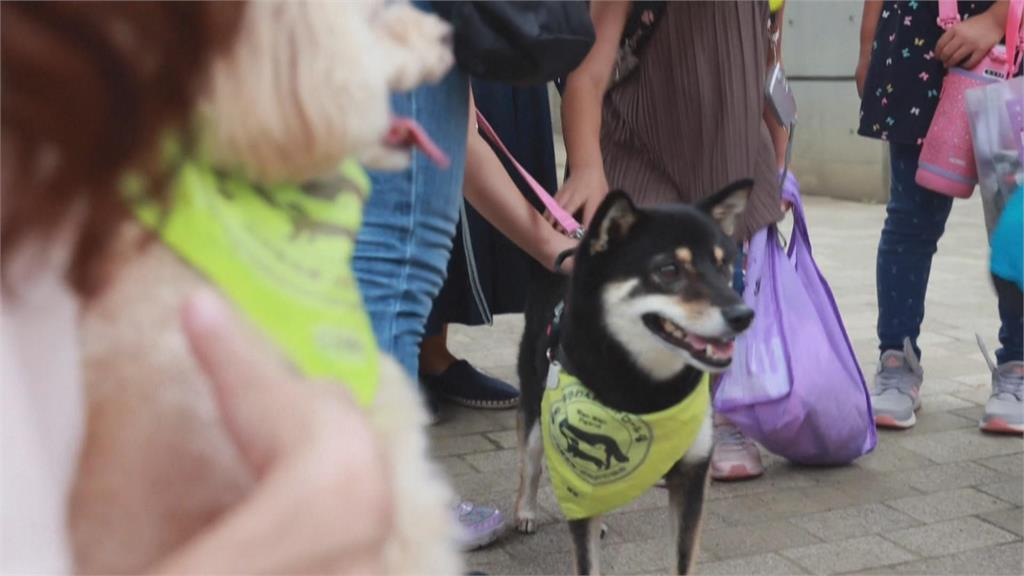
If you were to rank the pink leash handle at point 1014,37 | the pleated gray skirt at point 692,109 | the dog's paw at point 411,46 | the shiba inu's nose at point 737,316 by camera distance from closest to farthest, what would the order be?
the dog's paw at point 411,46
the shiba inu's nose at point 737,316
the pleated gray skirt at point 692,109
the pink leash handle at point 1014,37

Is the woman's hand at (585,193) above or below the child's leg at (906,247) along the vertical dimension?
above

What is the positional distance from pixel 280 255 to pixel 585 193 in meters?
2.10

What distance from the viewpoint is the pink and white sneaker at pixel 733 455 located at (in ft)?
13.3

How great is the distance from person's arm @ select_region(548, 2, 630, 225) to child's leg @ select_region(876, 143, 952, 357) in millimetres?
1966

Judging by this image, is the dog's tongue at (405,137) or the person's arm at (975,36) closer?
the dog's tongue at (405,137)

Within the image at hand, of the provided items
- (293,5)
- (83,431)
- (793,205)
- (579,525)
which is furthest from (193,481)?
(793,205)

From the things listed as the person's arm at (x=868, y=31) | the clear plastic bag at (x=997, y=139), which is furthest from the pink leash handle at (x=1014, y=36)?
the person's arm at (x=868, y=31)

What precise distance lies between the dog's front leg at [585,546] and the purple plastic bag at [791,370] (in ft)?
3.34

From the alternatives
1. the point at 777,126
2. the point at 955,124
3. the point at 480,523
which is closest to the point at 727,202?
the point at 777,126

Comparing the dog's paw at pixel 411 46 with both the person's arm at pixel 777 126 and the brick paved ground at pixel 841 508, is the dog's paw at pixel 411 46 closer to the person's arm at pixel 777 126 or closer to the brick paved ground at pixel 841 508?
the brick paved ground at pixel 841 508

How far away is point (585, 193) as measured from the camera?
2967 mm

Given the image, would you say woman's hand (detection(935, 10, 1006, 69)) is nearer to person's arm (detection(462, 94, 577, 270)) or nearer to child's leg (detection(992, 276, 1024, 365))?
child's leg (detection(992, 276, 1024, 365))

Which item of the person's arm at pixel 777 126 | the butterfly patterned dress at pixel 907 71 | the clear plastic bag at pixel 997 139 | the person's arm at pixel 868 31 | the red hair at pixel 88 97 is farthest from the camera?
the person's arm at pixel 868 31

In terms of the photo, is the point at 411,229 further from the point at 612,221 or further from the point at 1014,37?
the point at 1014,37
